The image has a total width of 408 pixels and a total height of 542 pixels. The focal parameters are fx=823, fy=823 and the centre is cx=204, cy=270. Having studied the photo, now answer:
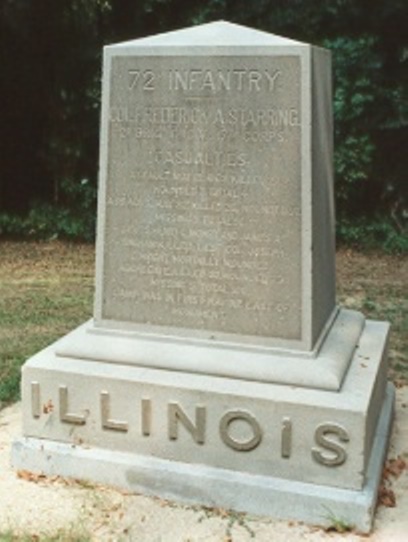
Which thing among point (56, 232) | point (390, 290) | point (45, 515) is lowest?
point (45, 515)

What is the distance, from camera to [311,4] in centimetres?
1138

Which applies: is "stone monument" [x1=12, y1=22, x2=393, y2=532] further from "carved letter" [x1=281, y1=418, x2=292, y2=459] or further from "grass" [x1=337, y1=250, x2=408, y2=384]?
"grass" [x1=337, y1=250, x2=408, y2=384]

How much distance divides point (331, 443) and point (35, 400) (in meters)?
1.58

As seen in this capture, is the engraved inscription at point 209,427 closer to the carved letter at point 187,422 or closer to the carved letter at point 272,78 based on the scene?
the carved letter at point 187,422

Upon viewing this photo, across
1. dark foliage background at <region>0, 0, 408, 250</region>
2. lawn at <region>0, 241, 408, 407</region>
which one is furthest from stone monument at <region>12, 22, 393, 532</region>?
dark foliage background at <region>0, 0, 408, 250</region>

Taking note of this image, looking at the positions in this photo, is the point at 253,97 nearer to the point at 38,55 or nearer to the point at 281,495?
the point at 281,495

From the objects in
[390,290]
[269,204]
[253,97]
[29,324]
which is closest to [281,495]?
[269,204]

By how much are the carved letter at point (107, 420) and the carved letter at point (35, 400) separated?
37cm

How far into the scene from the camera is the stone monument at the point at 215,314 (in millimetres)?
3943

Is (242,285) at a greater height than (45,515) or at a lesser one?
greater

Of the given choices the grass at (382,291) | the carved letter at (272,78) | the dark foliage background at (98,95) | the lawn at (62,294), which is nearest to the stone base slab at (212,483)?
the lawn at (62,294)

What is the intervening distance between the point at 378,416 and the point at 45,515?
6.18 feet

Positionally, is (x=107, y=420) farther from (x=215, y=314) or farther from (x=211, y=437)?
(x=215, y=314)

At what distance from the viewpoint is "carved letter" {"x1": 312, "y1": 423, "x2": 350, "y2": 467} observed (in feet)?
12.5
